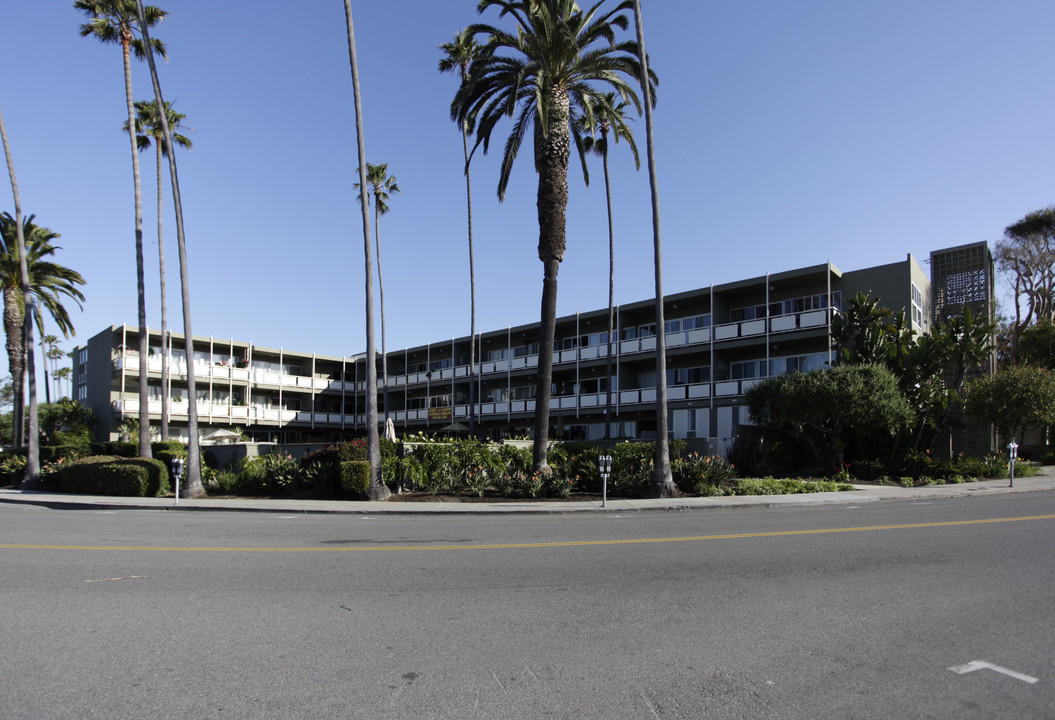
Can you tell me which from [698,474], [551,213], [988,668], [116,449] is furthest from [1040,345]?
[116,449]

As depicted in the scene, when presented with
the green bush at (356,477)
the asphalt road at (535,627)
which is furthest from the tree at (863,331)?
the green bush at (356,477)

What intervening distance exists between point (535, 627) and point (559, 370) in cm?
3786

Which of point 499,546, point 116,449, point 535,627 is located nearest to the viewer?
point 535,627

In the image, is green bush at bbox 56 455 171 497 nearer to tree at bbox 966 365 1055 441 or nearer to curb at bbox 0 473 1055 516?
curb at bbox 0 473 1055 516

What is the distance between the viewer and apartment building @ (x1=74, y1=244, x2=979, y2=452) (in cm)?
3309

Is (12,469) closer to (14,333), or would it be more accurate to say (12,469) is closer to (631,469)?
(14,333)

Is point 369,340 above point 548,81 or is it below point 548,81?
below

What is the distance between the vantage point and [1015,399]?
83.3 feet

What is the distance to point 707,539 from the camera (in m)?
11.0

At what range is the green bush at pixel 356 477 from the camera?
20094 millimetres

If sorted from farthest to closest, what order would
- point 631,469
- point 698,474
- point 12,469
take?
point 12,469 → point 631,469 → point 698,474

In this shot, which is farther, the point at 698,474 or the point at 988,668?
the point at 698,474

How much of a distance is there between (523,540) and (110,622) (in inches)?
245

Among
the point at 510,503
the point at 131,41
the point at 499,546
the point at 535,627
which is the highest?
the point at 131,41
